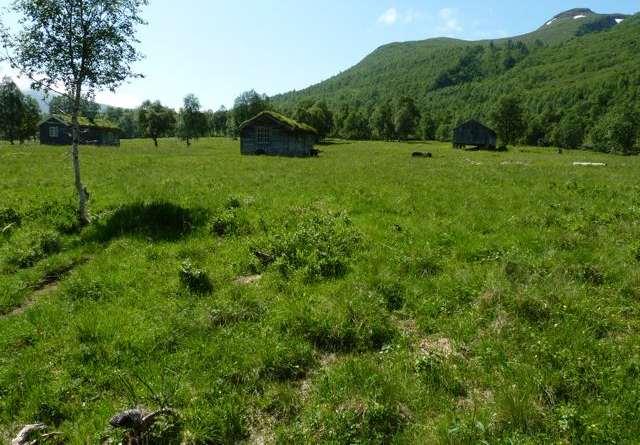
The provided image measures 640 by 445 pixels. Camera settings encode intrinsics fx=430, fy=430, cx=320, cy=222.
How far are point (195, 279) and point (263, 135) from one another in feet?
153

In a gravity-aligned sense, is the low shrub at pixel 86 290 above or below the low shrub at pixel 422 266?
below

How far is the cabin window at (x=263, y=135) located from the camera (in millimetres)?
55375

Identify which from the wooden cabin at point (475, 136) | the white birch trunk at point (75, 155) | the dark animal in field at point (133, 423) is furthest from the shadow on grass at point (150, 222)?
the wooden cabin at point (475, 136)

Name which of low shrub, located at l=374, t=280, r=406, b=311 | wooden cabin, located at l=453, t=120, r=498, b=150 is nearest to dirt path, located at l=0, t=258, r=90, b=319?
low shrub, located at l=374, t=280, r=406, b=311

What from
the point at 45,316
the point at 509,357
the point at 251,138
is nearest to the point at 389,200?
the point at 509,357

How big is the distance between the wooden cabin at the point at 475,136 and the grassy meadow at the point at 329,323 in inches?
3373

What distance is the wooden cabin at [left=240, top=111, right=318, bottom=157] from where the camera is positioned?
5475 cm

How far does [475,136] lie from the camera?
318 feet

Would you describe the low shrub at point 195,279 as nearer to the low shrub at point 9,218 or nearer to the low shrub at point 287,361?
the low shrub at point 287,361

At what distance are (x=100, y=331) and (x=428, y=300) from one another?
6811 mm

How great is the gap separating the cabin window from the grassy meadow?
4005 cm

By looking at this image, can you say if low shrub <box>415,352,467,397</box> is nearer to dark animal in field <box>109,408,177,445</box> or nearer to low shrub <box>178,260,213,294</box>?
dark animal in field <box>109,408,177,445</box>

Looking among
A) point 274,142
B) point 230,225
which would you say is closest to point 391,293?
point 230,225

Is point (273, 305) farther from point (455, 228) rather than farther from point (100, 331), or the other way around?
point (455, 228)
